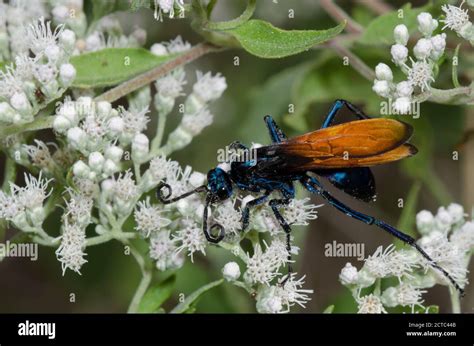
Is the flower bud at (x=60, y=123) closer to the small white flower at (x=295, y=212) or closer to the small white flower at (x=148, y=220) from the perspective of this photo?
the small white flower at (x=148, y=220)

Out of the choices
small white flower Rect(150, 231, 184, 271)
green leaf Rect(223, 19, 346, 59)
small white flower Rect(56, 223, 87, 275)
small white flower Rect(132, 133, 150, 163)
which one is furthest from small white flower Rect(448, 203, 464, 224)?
small white flower Rect(56, 223, 87, 275)

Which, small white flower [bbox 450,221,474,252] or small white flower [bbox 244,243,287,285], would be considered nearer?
small white flower [bbox 244,243,287,285]

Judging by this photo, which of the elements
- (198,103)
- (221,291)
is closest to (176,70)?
(198,103)

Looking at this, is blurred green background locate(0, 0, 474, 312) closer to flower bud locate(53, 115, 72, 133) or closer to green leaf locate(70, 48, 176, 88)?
green leaf locate(70, 48, 176, 88)

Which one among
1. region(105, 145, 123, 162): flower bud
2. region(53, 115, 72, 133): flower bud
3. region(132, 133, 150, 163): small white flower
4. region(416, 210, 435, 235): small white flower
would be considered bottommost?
region(416, 210, 435, 235): small white flower

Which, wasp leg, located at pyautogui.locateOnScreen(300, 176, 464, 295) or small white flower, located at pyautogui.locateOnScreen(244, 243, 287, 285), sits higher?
wasp leg, located at pyautogui.locateOnScreen(300, 176, 464, 295)
